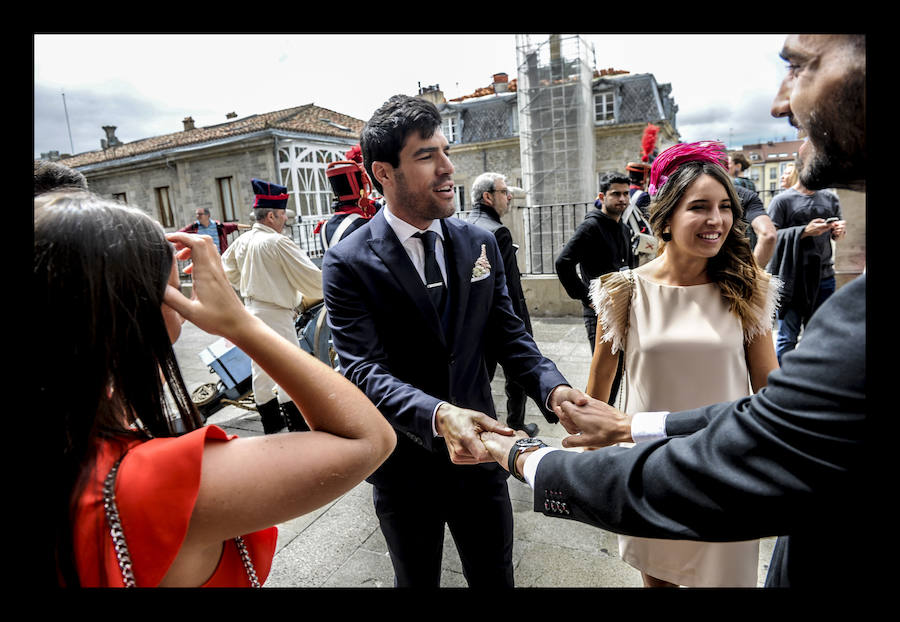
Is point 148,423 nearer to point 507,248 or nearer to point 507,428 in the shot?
point 507,428

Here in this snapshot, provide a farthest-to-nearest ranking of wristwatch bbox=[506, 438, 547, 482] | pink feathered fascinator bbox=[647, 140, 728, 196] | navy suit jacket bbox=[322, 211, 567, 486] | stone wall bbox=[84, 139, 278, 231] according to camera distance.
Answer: stone wall bbox=[84, 139, 278, 231], pink feathered fascinator bbox=[647, 140, 728, 196], navy suit jacket bbox=[322, 211, 567, 486], wristwatch bbox=[506, 438, 547, 482]

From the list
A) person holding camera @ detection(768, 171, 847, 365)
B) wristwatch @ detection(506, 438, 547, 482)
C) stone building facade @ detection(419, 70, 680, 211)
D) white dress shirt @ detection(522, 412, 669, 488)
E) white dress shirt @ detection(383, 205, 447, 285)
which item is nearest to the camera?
wristwatch @ detection(506, 438, 547, 482)

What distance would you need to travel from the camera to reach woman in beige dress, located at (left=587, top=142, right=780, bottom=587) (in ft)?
6.87

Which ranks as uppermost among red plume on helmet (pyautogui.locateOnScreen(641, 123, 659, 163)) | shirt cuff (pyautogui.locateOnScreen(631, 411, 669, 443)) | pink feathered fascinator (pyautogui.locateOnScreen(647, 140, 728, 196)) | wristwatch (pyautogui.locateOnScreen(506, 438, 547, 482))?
red plume on helmet (pyautogui.locateOnScreen(641, 123, 659, 163))

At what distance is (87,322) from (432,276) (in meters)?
1.23

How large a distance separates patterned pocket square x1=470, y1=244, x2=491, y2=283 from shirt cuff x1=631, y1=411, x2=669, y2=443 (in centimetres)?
76

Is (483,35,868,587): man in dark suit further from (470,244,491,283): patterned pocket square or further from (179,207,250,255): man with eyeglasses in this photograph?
(179,207,250,255): man with eyeglasses

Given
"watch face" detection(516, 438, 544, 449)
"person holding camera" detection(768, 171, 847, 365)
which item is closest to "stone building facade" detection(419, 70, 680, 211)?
"person holding camera" detection(768, 171, 847, 365)

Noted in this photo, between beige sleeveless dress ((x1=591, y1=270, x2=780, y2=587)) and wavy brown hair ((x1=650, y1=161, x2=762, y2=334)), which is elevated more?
wavy brown hair ((x1=650, y1=161, x2=762, y2=334))

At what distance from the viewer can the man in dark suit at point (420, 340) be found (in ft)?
6.08

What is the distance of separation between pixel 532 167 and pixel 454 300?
19.2 metres

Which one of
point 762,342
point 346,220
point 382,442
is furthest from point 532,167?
point 382,442

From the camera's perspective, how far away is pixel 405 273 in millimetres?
1865

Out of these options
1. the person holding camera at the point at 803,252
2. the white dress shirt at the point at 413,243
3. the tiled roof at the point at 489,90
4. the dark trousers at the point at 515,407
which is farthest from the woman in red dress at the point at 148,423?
the tiled roof at the point at 489,90
